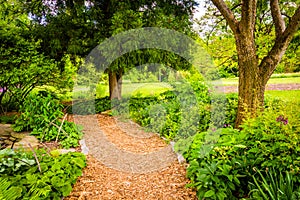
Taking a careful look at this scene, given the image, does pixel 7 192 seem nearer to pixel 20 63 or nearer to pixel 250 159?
pixel 250 159

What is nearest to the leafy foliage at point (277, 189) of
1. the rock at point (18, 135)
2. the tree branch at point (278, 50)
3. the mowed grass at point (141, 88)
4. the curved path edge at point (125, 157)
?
the curved path edge at point (125, 157)

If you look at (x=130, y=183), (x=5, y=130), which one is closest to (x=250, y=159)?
(x=130, y=183)

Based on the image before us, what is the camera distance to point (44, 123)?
4.77m

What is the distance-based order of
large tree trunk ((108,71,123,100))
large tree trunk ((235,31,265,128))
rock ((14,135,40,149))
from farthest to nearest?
large tree trunk ((108,71,123,100))
large tree trunk ((235,31,265,128))
rock ((14,135,40,149))

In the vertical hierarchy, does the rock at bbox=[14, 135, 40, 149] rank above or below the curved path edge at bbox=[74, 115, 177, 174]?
above

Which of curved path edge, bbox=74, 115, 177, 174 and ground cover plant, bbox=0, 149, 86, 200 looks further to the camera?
curved path edge, bbox=74, 115, 177, 174

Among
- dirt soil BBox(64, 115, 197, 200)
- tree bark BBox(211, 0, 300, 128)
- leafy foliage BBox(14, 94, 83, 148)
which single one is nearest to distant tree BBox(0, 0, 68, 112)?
leafy foliage BBox(14, 94, 83, 148)

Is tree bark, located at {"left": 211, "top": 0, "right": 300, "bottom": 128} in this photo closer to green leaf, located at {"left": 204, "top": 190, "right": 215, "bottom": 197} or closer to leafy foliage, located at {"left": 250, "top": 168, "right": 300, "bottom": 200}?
leafy foliage, located at {"left": 250, "top": 168, "right": 300, "bottom": 200}

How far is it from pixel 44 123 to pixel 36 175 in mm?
2332

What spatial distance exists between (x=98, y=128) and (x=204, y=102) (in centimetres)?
265

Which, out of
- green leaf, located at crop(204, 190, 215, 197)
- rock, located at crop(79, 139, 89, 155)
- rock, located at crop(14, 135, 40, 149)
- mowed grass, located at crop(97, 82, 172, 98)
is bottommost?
rock, located at crop(79, 139, 89, 155)

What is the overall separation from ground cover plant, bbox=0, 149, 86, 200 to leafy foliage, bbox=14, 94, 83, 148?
1317 millimetres

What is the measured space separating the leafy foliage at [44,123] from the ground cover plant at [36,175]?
132 centimetres

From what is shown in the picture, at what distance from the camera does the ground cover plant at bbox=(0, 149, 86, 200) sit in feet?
7.48
